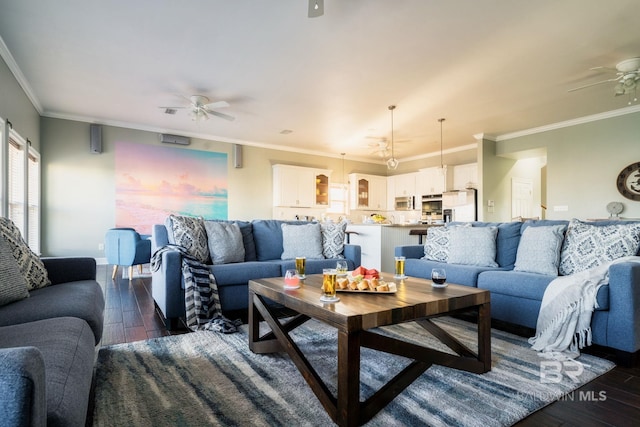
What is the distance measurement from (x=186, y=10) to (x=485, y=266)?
3437 millimetres

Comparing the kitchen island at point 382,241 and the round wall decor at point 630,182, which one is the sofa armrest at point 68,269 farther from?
the round wall decor at point 630,182

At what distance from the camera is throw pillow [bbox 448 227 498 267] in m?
3.15

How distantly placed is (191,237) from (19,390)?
249 cm

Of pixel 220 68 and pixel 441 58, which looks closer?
pixel 441 58

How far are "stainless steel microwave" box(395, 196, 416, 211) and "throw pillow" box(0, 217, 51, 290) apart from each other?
7.67 metres

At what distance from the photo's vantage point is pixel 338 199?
8711 mm

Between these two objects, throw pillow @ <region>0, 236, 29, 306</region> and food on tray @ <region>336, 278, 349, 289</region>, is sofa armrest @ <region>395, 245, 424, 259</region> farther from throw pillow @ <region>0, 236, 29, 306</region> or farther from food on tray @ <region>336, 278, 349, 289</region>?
throw pillow @ <region>0, 236, 29, 306</region>

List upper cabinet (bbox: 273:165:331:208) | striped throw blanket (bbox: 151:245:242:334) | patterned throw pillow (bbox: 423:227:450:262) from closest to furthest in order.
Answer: striped throw blanket (bbox: 151:245:242:334)
patterned throw pillow (bbox: 423:227:450:262)
upper cabinet (bbox: 273:165:331:208)

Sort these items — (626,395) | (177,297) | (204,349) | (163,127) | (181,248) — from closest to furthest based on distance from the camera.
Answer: (626,395) < (204,349) < (177,297) < (181,248) < (163,127)

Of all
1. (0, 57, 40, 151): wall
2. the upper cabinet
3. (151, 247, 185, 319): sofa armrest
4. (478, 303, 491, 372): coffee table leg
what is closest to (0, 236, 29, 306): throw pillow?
(151, 247, 185, 319): sofa armrest

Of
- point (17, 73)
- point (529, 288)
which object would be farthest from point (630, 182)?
point (17, 73)

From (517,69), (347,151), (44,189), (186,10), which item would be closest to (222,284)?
(186,10)

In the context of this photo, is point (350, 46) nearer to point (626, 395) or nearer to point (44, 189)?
point (626, 395)

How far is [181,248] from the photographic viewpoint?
Answer: 292 centimetres
